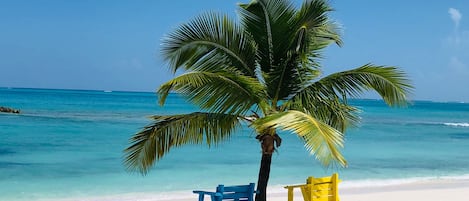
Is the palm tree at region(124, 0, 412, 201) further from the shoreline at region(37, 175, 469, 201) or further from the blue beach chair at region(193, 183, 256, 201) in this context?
the shoreline at region(37, 175, 469, 201)

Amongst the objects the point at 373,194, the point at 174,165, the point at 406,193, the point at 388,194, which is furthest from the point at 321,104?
the point at 174,165

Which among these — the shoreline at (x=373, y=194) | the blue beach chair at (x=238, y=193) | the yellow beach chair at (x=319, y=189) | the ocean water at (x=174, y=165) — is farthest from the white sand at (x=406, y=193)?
the blue beach chair at (x=238, y=193)

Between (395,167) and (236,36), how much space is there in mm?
15020

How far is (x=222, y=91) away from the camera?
8008mm

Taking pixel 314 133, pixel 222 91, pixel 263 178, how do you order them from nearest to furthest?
pixel 314 133, pixel 222 91, pixel 263 178

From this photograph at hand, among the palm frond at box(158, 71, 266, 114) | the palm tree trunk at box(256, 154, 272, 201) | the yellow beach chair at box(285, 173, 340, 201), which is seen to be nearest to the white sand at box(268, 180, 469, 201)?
the yellow beach chair at box(285, 173, 340, 201)

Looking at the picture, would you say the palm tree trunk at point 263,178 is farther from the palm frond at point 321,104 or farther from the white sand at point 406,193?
the white sand at point 406,193

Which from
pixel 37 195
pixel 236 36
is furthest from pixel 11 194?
pixel 236 36

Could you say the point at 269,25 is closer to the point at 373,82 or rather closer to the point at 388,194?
the point at 373,82

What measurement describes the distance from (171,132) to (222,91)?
0.80 m

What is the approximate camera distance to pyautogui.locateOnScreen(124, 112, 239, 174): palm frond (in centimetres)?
814

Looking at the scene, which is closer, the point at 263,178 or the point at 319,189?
the point at 263,178

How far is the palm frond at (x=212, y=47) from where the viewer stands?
8.42m

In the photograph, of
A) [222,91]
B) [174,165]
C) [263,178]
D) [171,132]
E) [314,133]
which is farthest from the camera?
[174,165]
